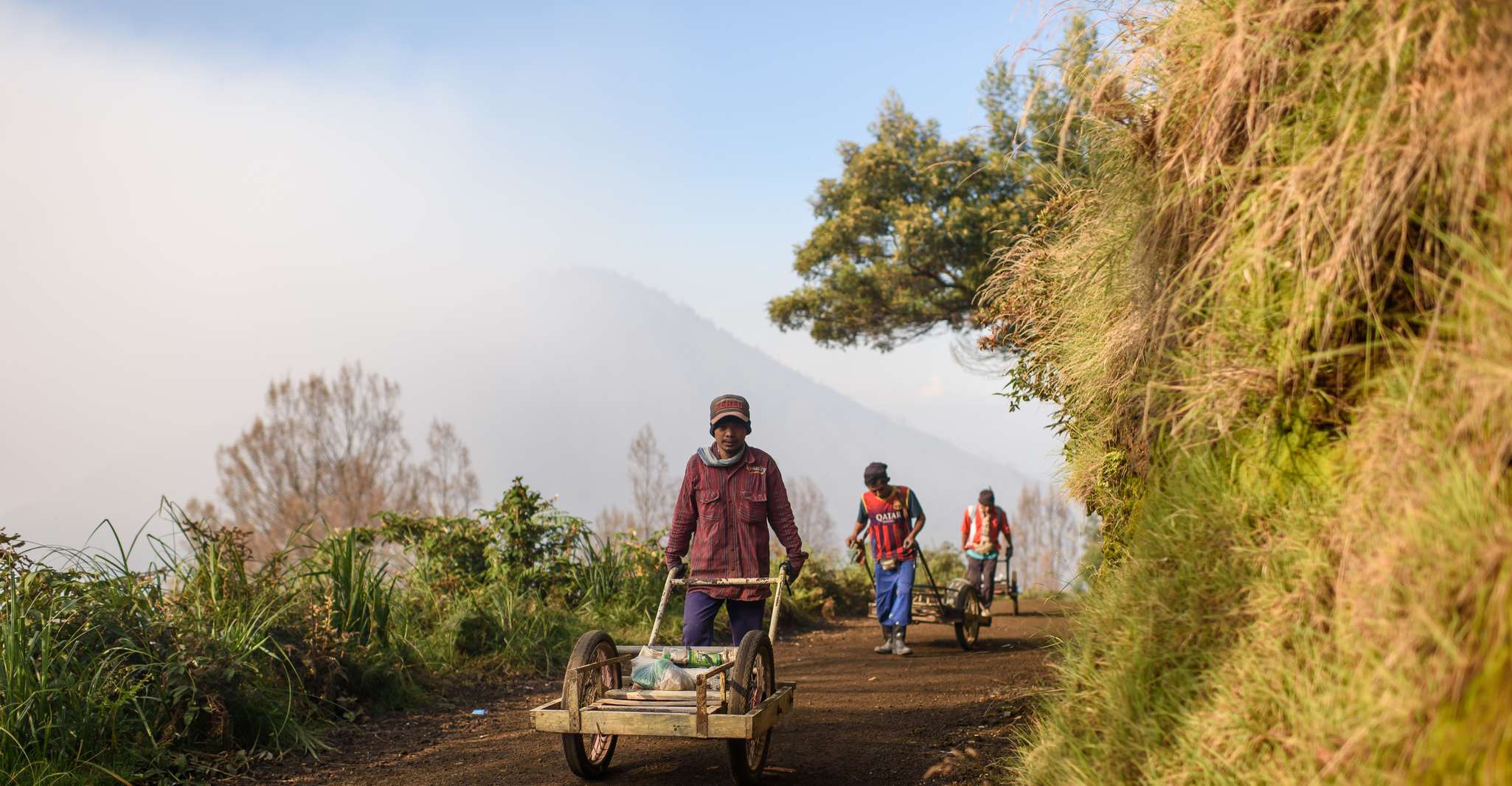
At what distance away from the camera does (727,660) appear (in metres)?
5.70

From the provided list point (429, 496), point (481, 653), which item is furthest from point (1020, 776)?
point (429, 496)

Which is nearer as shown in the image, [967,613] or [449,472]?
[967,613]

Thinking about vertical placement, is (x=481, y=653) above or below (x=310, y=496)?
below

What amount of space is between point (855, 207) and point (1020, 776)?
584 inches

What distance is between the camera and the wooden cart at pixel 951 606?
1097 centimetres

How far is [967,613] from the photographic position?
1115cm

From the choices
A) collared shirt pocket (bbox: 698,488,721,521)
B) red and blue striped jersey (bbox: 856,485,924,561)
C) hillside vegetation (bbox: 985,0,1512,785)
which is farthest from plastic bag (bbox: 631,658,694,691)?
red and blue striped jersey (bbox: 856,485,924,561)

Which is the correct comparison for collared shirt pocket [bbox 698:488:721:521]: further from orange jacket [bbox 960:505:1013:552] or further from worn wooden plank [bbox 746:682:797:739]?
orange jacket [bbox 960:505:1013:552]

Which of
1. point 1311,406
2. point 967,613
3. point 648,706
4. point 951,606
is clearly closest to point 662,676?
point 648,706

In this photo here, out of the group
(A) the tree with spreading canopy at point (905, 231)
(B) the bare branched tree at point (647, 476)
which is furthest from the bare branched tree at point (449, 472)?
(A) the tree with spreading canopy at point (905, 231)

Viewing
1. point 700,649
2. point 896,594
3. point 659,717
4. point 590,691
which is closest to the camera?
point 659,717

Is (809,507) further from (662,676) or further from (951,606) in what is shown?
(662,676)

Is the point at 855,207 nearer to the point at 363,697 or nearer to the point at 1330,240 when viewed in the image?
the point at 363,697

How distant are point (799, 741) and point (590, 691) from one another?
1.70 metres
